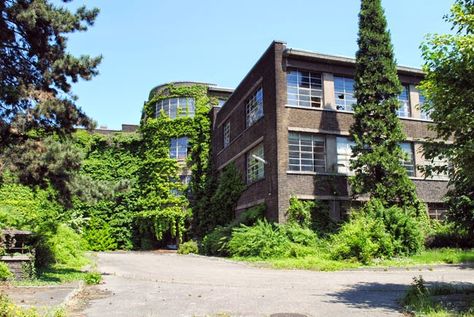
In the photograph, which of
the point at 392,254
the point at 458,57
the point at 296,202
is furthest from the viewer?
the point at 296,202

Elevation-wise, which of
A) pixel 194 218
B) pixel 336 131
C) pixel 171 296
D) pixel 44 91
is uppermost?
pixel 336 131

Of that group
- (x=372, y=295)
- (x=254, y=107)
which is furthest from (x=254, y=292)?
(x=254, y=107)

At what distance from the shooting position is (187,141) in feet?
114

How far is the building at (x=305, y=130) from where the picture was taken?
22.1 metres

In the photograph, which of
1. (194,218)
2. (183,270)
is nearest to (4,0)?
(183,270)

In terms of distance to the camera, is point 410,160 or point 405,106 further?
point 405,106

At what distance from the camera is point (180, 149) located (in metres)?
34.9

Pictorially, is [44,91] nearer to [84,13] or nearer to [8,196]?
[84,13]

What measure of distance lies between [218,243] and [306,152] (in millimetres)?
6387

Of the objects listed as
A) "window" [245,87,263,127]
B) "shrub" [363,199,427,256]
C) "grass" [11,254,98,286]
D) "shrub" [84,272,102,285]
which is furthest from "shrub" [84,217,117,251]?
"shrub" [84,272,102,285]

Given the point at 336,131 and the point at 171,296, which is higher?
the point at 336,131

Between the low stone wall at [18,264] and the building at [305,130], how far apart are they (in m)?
11.4

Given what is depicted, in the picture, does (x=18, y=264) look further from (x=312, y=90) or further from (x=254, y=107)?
(x=254, y=107)

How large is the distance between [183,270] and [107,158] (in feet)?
70.2
